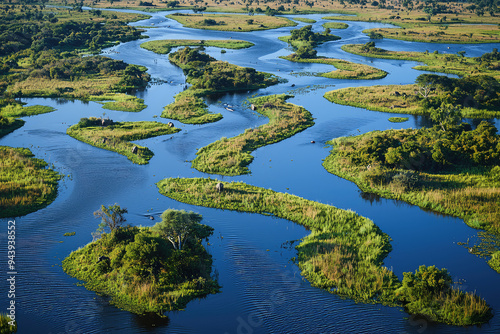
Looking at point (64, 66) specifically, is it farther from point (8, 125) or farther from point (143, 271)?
point (143, 271)

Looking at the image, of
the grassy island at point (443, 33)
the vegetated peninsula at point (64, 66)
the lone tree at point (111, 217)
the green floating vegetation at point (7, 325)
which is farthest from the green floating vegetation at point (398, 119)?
the grassy island at point (443, 33)

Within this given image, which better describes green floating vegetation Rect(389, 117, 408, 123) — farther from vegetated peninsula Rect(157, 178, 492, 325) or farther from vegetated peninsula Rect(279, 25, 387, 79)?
vegetated peninsula Rect(157, 178, 492, 325)

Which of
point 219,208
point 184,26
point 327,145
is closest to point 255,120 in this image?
point 327,145

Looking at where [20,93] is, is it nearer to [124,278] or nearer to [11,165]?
[11,165]

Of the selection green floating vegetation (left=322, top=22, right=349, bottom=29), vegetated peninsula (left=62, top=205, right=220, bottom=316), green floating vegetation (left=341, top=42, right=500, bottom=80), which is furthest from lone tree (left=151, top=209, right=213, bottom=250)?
green floating vegetation (left=322, top=22, right=349, bottom=29)

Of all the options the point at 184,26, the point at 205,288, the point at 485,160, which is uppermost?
the point at 184,26

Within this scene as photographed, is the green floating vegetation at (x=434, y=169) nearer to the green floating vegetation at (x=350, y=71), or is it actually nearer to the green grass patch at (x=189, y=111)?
the green grass patch at (x=189, y=111)

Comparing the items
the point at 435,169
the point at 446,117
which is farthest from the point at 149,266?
the point at 446,117
